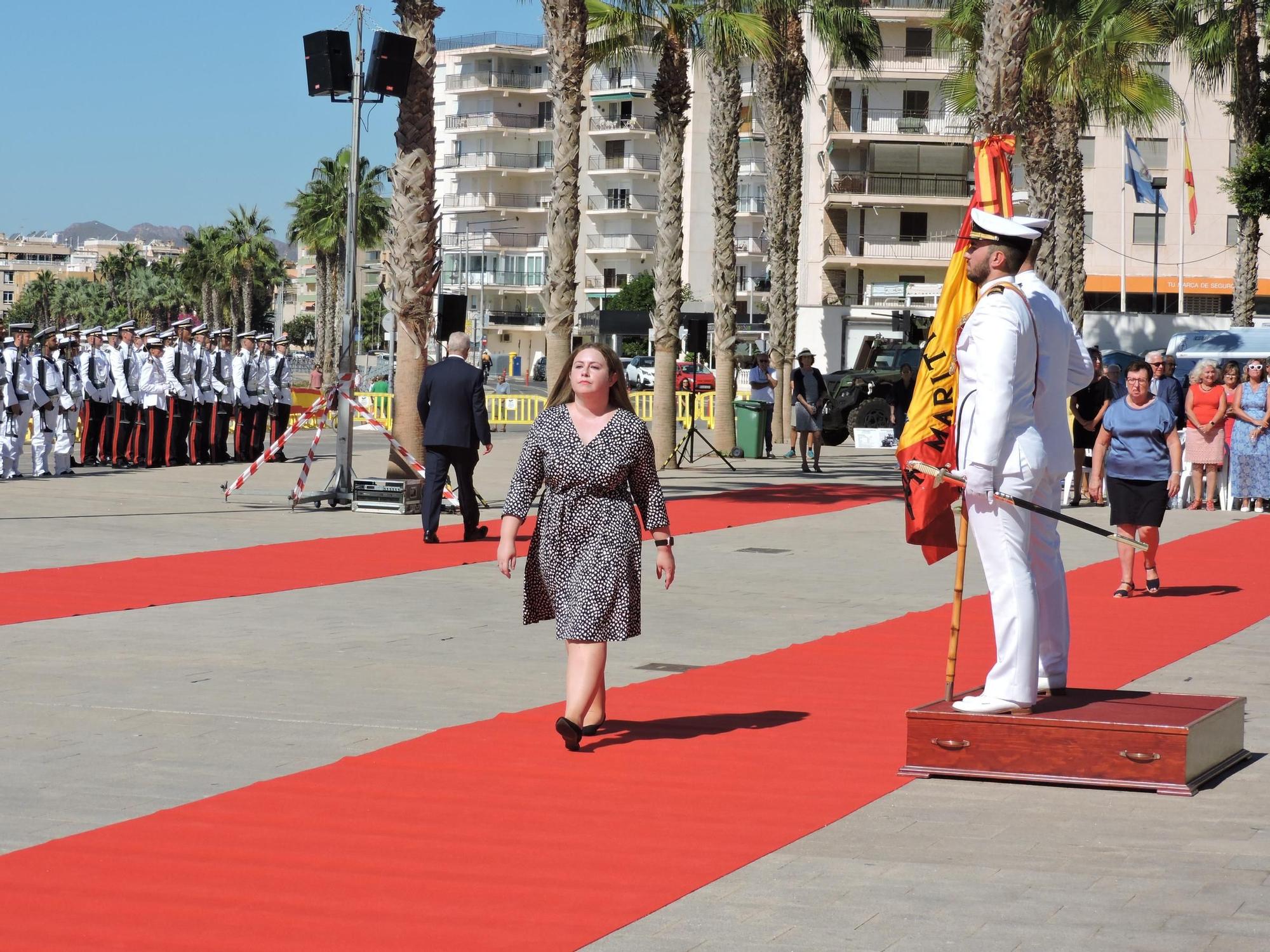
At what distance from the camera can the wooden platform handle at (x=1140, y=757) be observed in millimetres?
6617

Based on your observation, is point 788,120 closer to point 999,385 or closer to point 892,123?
point 999,385

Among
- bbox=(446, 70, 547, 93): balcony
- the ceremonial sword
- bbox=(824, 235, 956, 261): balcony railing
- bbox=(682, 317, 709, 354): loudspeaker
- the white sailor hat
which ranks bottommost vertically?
the ceremonial sword

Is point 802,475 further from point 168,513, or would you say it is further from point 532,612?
point 532,612

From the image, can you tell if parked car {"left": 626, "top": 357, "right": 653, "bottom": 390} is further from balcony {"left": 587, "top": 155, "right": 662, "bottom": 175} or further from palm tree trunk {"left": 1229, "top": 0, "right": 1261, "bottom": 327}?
palm tree trunk {"left": 1229, "top": 0, "right": 1261, "bottom": 327}

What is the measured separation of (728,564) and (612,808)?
868 cm

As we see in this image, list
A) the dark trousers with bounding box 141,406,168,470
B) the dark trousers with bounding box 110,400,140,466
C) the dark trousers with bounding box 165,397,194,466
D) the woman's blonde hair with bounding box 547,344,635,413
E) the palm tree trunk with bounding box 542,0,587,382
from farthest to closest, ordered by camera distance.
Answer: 1. the dark trousers with bounding box 165,397,194,466
2. the dark trousers with bounding box 141,406,168,470
3. the dark trousers with bounding box 110,400,140,466
4. the palm tree trunk with bounding box 542,0,587,382
5. the woman's blonde hair with bounding box 547,344,635,413

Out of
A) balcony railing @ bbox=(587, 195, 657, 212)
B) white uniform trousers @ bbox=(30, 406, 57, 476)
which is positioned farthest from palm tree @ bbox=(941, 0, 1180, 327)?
balcony railing @ bbox=(587, 195, 657, 212)

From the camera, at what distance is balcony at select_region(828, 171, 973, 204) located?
76.9m

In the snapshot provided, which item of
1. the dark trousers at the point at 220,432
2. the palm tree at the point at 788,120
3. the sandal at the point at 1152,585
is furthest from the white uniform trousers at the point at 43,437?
the sandal at the point at 1152,585

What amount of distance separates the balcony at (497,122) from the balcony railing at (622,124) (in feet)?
23.8

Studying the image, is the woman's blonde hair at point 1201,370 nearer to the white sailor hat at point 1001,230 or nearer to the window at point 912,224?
the white sailor hat at point 1001,230

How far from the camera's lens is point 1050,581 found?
7234 millimetres

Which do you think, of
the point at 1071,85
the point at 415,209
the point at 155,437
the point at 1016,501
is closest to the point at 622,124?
the point at 1071,85

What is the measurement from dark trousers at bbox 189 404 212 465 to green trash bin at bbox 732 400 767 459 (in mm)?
9275
